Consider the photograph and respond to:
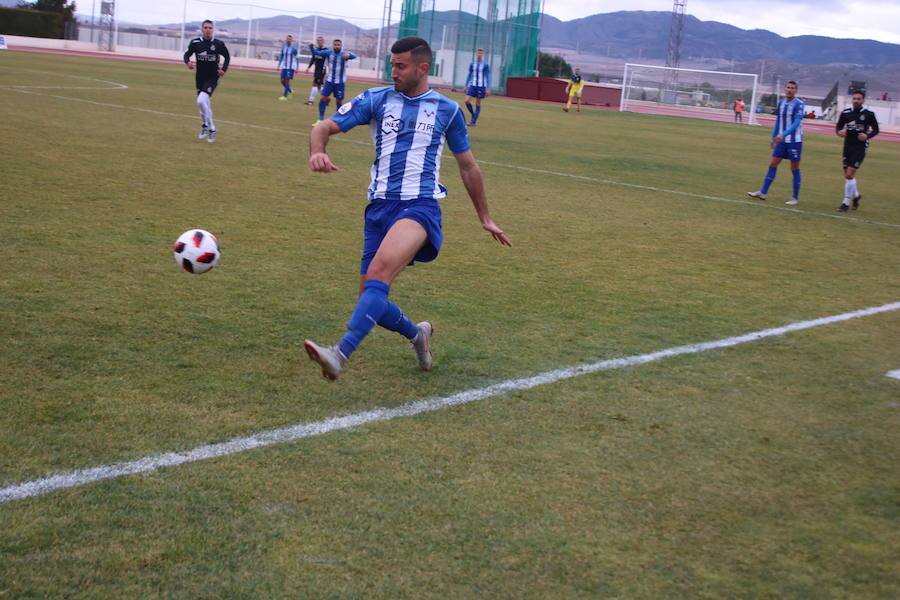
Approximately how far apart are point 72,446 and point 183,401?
2.35 ft

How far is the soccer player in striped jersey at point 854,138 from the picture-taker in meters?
14.6

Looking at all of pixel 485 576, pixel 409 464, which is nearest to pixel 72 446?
pixel 409 464

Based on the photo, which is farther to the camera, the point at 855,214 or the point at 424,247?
the point at 855,214

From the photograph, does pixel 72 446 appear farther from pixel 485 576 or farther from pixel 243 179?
pixel 243 179

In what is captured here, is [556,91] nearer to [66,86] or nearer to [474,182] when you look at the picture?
[66,86]

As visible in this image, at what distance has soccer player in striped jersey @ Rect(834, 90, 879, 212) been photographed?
48.0ft

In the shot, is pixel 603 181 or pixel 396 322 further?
pixel 603 181

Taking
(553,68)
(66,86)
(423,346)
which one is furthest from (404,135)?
(553,68)

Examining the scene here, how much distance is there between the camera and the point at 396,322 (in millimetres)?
5223

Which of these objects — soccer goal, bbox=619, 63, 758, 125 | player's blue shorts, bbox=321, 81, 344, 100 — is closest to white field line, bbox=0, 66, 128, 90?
player's blue shorts, bbox=321, 81, 344, 100

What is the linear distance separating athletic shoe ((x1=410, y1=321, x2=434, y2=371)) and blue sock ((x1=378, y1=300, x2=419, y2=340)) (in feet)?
0.12

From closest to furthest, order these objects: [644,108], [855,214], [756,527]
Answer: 1. [756,527]
2. [855,214]
3. [644,108]

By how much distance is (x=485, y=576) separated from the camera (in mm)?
3221

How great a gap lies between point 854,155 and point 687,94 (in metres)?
47.7
